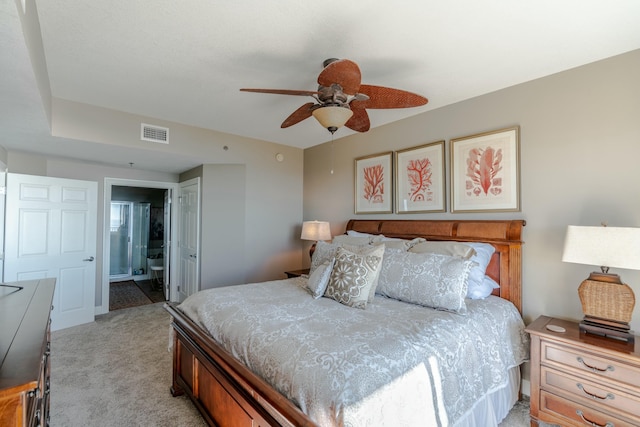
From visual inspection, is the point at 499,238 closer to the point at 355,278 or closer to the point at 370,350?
the point at 355,278

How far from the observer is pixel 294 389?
1.23 metres

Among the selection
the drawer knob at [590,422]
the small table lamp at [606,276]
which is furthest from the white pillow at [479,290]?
the drawer knob at [590,422]

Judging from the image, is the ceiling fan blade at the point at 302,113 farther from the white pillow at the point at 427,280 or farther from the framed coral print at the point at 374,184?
the framed coral print at the point at 374,184

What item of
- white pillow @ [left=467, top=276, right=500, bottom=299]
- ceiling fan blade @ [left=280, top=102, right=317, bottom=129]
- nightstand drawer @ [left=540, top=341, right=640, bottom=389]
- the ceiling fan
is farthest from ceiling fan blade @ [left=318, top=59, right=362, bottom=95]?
nightstand drawer @ [left=540, top=341, right=640, bottom=389]

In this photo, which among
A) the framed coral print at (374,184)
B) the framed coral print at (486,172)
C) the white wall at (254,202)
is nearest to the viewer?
the framed coral print at (486,172)

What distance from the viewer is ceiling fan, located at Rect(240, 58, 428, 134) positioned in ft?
5.57

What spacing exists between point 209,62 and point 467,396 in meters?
2.77

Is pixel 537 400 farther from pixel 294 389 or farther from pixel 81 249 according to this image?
pixel 81 249

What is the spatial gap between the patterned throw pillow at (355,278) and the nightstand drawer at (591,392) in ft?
4.15

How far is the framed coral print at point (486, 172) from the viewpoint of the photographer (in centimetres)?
255

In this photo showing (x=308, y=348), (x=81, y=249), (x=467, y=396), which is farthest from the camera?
(x=81, y=249)

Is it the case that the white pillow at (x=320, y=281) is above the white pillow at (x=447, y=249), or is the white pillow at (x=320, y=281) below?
below

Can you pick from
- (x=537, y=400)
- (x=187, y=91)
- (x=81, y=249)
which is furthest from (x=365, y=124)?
(x=81, y=249)

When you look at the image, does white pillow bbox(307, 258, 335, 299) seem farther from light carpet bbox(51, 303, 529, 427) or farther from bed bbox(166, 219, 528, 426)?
light carpet bbox(51, 303, 529, 427)
